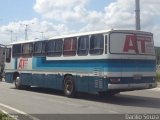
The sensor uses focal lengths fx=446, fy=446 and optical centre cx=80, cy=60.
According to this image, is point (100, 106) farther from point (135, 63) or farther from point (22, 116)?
point (22, 116)

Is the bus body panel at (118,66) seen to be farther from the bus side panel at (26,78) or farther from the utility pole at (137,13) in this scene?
the utility pole at (137,13)

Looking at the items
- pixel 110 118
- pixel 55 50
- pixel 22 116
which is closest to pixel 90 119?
pixel 110 118

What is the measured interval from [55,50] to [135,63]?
17.2ft

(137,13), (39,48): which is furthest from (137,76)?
(137,13)

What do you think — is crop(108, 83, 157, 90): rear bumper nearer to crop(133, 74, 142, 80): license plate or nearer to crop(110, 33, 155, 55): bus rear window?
crop(133, 74, 142, 80): license plate

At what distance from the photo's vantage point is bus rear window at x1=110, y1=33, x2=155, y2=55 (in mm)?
18547

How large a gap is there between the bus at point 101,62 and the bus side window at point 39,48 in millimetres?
167

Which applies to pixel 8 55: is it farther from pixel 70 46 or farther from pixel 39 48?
pixel 70 46

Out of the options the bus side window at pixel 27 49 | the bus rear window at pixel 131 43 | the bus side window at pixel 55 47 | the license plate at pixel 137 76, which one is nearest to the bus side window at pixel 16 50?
the bus side window at pixel 27 49

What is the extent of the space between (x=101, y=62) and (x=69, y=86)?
3225mm

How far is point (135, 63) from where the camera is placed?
62.5ft

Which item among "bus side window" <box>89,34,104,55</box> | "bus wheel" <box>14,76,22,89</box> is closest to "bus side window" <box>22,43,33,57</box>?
"bus wheel" <box>14,76,22,89</box>

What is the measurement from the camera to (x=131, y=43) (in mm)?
19000

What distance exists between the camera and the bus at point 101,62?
60.6ft
